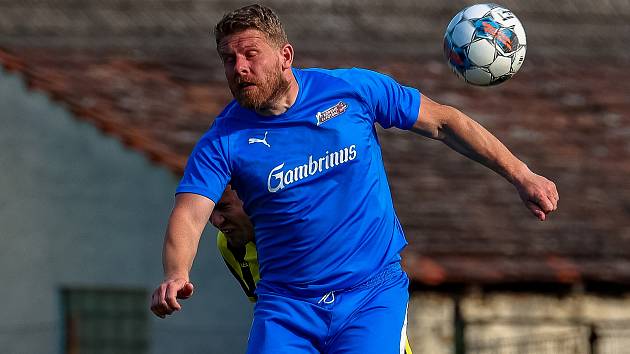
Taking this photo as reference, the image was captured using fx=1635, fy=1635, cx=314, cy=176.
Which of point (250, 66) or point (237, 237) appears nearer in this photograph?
point (250, 66)

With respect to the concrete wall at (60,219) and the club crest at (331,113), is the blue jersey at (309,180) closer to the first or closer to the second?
the club crest at (331,113)

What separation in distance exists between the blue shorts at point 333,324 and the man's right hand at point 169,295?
0.76 m

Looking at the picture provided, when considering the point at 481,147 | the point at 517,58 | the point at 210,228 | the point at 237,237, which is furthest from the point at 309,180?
the point at 210,228

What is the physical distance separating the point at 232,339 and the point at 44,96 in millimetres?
3488

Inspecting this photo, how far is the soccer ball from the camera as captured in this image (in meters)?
8.74

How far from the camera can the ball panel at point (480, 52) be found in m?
8.73

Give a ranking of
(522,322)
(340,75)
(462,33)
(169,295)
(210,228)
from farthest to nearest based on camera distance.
→ (210,228)
(522,322)
(462,33)
(340,75)
(169,295)

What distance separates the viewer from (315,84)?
752 cm

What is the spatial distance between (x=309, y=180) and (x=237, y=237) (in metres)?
1.03

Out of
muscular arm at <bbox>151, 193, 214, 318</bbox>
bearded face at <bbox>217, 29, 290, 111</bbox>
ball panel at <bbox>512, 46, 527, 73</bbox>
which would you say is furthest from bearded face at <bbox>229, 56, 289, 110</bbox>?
ball panel at <bbox>512, 46, 527, 73</bbox>

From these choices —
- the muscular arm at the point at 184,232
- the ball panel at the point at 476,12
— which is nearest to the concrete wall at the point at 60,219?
the ball panel at the point at 476,12

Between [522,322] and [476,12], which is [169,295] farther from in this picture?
[522,322]

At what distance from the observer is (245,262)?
8336 millimetres

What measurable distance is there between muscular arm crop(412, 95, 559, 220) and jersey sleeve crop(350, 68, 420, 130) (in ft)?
0.19
